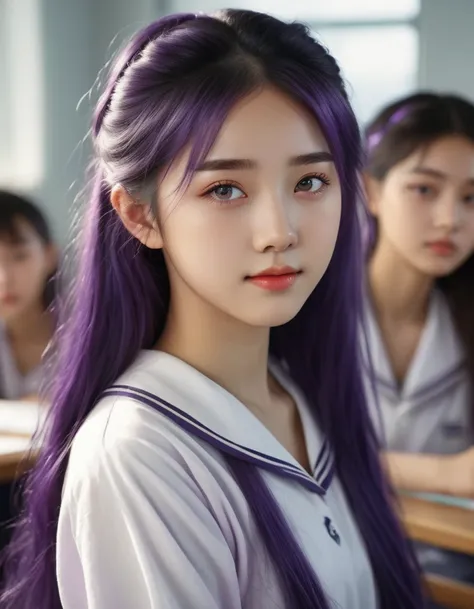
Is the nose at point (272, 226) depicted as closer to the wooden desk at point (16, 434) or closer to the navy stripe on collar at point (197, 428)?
the navy stripe on collar at point (197, 428)

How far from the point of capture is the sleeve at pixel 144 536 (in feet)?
2.12

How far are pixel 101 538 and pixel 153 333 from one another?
0.72 ft

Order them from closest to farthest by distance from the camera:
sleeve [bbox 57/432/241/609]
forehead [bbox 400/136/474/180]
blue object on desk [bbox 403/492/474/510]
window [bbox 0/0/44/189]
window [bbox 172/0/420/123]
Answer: sleeve [bbox 57/432/241/609], blue object on desk [bbox 403/492/474/510], forehead [bbox 400/136/474/180], window [bbox 172/0/420/123], window [bbox 0/0/44/189]

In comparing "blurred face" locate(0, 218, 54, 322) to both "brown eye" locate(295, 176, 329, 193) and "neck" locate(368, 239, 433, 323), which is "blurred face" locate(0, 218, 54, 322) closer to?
"neck" locate(368, 239, 433, 323)

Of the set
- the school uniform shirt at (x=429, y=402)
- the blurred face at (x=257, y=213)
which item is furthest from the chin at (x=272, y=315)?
the school uniform shirt at (x=429, y=402)

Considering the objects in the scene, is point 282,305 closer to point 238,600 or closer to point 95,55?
point 238,600

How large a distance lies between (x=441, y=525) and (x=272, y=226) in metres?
0.51

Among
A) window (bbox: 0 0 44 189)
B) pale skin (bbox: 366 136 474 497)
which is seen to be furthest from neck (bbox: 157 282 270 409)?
window (bbox: 0 0 44 189)

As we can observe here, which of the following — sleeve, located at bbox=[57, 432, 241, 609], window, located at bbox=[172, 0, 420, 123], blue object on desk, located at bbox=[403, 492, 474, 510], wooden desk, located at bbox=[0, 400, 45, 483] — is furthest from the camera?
window, located at bbox=[172, 0, 420, 123]

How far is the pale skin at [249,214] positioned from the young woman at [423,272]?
26.4 inches

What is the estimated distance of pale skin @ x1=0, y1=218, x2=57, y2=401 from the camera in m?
1.78

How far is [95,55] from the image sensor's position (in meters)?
3.03

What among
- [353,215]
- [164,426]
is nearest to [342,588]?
[164,426]

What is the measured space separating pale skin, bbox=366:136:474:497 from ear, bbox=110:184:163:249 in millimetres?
625
